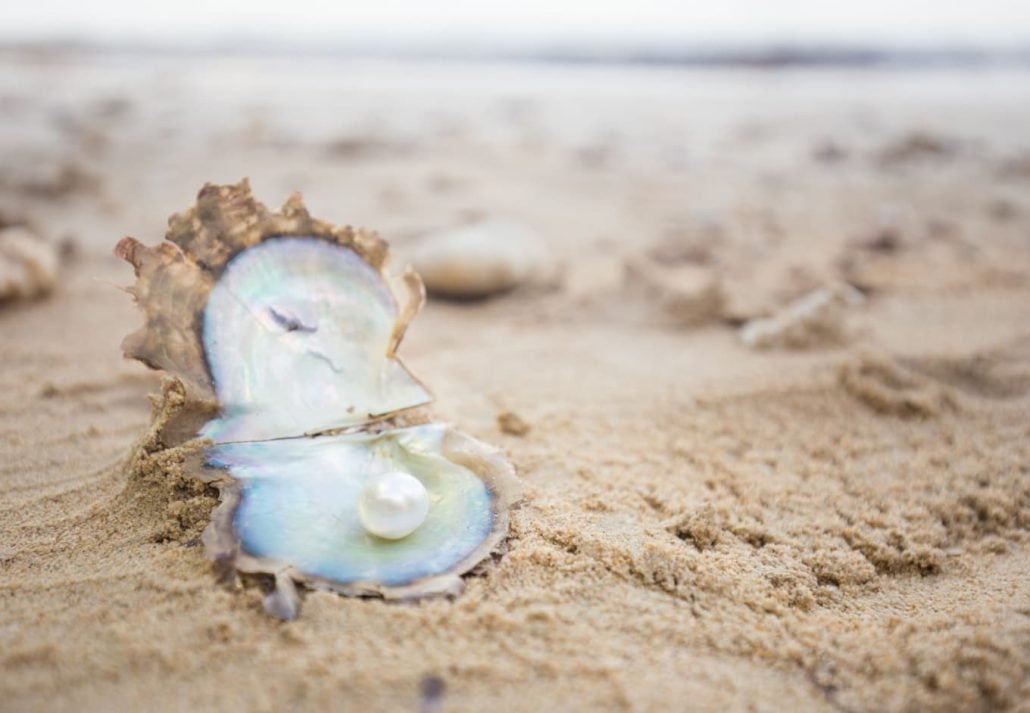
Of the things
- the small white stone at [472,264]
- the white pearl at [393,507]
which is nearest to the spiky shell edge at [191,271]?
the white pearl at [393,507]

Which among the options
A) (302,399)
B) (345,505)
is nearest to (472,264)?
(302,399)

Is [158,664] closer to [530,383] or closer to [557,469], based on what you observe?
[557,469]

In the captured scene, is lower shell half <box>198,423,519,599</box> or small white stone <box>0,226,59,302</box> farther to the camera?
small white stone <box>0,226,59,302</box>

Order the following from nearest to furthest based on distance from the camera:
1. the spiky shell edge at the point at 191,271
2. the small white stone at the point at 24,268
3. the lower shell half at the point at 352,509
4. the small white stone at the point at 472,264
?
the lower shell half at the point at 352,509 < the spiky shell edge at the point at 191,271 < the small white stone at the point at 24,268 < the small white stone at the point at 472,264

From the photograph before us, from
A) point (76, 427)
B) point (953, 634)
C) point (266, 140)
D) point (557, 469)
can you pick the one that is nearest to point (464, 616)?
point (557, 469)

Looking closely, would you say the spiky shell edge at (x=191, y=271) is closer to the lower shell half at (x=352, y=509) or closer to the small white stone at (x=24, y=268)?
the lower shell half at (x=352, y=509)

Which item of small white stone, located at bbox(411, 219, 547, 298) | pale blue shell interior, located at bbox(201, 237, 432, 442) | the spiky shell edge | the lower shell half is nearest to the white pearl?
the lower shell half

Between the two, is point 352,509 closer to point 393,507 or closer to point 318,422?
point 393,507

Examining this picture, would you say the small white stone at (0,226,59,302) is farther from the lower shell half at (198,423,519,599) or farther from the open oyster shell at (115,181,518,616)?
the lower shell half at (198,423,519,599)

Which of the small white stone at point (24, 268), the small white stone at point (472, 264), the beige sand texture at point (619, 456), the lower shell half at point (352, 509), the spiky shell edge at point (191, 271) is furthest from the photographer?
the small white stone at point (472, 264)
